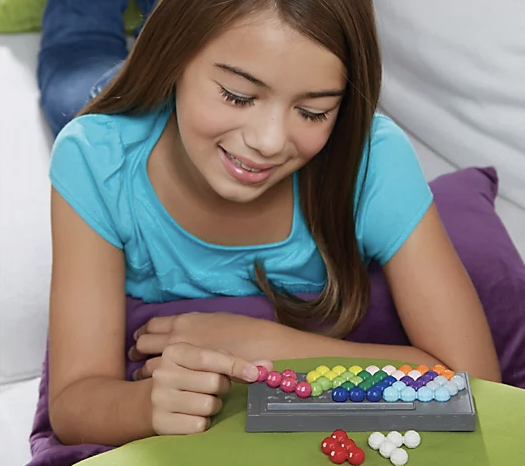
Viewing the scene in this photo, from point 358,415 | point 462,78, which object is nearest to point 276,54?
point 358,415

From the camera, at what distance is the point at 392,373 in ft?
3.09

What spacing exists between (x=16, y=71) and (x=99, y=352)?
100cm

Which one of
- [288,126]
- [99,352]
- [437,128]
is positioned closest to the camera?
[288,126]

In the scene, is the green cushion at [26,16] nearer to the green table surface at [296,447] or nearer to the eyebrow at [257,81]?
the eyebrow at [257,81]

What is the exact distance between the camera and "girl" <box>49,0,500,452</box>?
0.96 meters

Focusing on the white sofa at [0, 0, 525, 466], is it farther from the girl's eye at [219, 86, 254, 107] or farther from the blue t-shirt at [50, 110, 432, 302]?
the girl's eye at [219, 86, 254, 107]

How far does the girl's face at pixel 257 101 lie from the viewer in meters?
0.95

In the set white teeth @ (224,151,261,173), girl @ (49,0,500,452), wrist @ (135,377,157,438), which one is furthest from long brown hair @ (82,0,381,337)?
wrist @ (135,377,157,438)

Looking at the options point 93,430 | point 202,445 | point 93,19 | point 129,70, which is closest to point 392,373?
point 202,445

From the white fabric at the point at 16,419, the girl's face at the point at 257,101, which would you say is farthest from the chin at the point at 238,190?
the white fabric at the point at 16,419

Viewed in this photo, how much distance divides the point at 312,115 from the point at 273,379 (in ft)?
0.97

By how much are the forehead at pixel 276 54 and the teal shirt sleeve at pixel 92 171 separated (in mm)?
247

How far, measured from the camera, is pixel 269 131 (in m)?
0.97

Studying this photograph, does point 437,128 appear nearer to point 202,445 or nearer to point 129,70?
point 129,70
